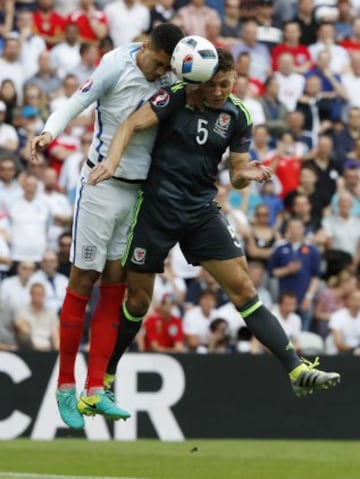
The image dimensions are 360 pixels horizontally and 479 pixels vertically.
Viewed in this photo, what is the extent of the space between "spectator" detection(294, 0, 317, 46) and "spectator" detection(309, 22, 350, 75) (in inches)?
7.7

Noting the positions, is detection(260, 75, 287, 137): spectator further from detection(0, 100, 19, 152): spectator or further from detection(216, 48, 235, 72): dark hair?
detection(216, 48, 235, 72): dark hair

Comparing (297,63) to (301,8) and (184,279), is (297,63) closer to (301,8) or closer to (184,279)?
(301,8)

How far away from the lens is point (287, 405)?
58.2ft

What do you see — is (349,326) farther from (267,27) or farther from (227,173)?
(267,27)

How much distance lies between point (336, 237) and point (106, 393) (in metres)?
9.05

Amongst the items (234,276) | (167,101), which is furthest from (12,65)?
(234,276)

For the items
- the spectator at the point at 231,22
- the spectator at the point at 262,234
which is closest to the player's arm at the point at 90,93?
the spectator at the point at 262,234

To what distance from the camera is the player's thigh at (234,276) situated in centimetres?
1218

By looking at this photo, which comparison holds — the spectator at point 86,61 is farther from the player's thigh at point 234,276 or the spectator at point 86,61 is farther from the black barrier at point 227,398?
the player's thigh at point 234,276

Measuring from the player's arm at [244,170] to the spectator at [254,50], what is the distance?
1153 cm

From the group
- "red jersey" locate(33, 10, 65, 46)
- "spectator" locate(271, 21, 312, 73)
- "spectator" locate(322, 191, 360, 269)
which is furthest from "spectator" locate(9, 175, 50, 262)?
"spectator" locate(271, 21, 312, 73)

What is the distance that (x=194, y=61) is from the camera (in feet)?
37.5

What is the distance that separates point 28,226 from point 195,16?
5766 millimetres

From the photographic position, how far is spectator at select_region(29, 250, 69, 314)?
61.1 ft
